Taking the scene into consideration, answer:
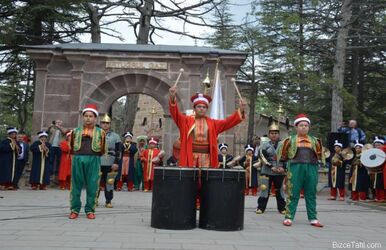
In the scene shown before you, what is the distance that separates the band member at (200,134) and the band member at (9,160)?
8431 mm

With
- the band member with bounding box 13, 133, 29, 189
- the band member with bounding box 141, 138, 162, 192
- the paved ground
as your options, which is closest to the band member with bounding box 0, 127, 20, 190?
the band member with bounding box 13, 133, 29, 189

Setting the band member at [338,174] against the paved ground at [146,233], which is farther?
the band member at [338,174]

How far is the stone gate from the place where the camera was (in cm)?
1623

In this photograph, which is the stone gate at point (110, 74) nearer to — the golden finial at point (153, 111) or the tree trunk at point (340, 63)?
the tree trunk at point (340, 63)

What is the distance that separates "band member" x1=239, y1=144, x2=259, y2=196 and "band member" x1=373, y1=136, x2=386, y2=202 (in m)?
3.70

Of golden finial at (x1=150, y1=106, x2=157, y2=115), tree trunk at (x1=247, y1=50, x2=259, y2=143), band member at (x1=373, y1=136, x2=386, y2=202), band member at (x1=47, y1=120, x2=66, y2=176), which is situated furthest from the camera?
golden finial at (x1=150, y1=106, x2=157, y2=115)

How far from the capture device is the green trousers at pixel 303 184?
7930 mm

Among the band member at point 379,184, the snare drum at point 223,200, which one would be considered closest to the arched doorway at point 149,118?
the band member at point 379,184

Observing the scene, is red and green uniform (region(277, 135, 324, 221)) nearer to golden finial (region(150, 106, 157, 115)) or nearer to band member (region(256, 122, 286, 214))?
band member (region(256, 122, 286, 214))

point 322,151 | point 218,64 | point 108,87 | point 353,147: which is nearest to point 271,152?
point 322,151

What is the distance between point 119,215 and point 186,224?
1.96m

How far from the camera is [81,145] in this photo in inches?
318

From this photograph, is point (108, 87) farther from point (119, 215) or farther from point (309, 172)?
point (309, 172)

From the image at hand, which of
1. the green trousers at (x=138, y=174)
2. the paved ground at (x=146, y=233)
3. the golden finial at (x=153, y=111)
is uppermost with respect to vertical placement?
the golden finial at (x=153, y=111)
